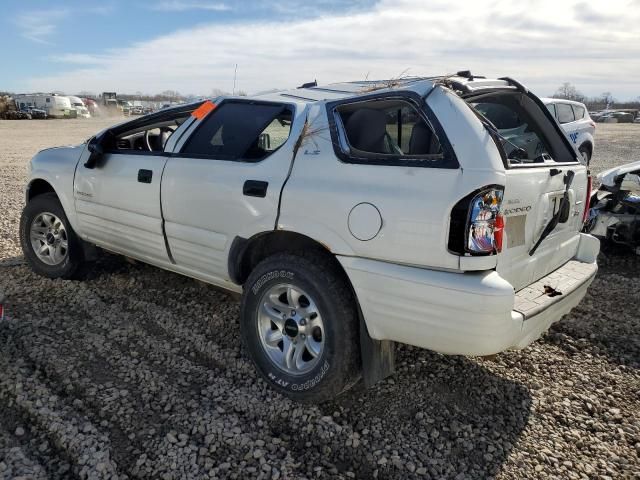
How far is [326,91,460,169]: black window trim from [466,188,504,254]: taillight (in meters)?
0.20

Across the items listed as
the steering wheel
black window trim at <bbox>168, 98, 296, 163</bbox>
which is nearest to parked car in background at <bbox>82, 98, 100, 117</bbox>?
the steering wheel

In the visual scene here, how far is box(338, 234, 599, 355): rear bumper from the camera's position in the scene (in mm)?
2486

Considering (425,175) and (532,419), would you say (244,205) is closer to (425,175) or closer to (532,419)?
(425,175)

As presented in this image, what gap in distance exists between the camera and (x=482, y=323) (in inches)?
97.6

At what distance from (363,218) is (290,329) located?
2.78 feet

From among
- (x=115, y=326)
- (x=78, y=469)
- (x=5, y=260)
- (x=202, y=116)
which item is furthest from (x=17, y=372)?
(x=5, y=260)

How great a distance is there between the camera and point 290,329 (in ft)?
10.3

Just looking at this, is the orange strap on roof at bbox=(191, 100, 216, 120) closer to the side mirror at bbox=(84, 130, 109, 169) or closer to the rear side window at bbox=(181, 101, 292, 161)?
the rear side window at bbox=(181, 101, 292, 161)

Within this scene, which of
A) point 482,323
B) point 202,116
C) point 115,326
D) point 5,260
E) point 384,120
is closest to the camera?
point 482,323

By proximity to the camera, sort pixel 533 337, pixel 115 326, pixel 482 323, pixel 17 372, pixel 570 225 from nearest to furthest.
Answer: pixel 482 323 → pixel 533 337 → pixel 17 372 → pixel 570 225 → pixel 115 326

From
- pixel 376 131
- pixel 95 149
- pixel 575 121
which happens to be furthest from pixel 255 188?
pixel 575 121

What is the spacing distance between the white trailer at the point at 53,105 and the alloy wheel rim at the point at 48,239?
1895 inches

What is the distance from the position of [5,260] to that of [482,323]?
5053 mm

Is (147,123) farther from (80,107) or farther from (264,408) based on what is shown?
(80,107)
